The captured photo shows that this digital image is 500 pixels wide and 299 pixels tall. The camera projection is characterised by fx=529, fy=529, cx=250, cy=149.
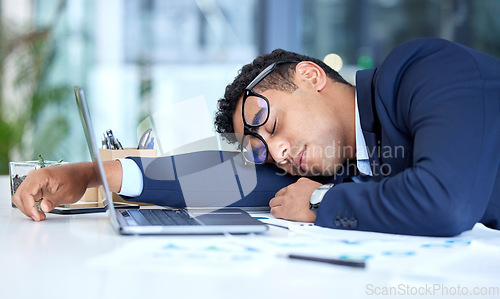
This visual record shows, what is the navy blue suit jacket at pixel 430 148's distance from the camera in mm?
957

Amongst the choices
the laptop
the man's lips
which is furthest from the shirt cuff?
the man's lips

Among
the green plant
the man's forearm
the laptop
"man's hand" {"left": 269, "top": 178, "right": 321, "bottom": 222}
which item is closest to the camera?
the laptop

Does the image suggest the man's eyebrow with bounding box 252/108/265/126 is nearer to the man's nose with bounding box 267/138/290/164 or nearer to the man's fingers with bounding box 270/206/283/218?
the man's nose with bounding box 267/138/290/164

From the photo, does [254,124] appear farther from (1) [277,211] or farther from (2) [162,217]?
(2) [162,217]

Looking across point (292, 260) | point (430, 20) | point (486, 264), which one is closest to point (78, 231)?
point (292, 260)

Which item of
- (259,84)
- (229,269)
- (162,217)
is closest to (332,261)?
(229,269)

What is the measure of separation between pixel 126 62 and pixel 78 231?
10.6 feet

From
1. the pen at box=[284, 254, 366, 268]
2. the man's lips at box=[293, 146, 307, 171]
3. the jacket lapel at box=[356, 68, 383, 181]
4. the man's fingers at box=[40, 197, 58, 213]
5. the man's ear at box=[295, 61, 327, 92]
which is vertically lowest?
the man's fingers at box=[40, 197, 58, 213]

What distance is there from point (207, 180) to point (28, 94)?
3.06 meters

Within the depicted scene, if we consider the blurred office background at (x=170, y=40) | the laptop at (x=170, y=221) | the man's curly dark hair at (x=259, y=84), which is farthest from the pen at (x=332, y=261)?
the blurred office background at (x=170, y=40)

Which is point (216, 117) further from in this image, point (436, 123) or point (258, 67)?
point (436, 123)

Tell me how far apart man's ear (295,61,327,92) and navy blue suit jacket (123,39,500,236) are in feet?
0.86

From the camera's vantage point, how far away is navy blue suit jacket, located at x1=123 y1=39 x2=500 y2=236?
0.96m

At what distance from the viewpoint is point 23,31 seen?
397cm
